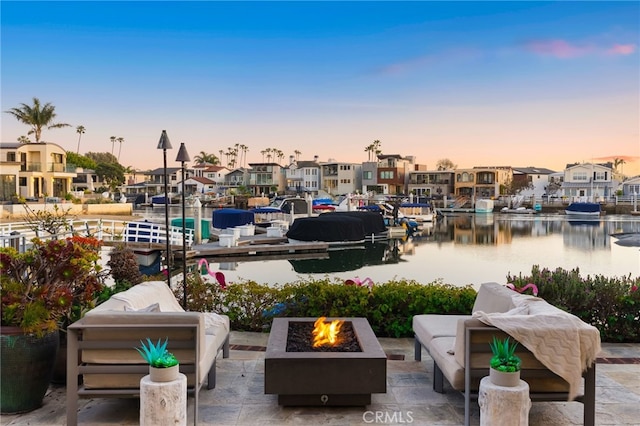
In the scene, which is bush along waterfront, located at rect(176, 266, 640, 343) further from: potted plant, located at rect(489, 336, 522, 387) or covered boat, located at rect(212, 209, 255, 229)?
covered boat, located at rect(212, 209, 255, 229)

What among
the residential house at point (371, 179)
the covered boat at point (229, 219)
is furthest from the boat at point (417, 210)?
the residential house at point (371, 179)

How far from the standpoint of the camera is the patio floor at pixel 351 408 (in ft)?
13.7

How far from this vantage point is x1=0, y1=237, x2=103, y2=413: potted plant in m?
4.14

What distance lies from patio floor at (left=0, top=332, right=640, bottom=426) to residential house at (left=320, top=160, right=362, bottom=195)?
7789 centimetres

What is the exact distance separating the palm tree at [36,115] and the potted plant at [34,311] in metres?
63.6

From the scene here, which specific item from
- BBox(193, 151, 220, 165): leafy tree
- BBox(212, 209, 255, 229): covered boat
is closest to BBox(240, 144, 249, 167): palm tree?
BBox(193, 151, 220, 165): leafy tree

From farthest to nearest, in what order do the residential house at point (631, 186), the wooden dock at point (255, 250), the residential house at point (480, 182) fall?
the residential house at point (480, 182) → the residential house at point (631, 186) → the wooden dock at point (255, 250)

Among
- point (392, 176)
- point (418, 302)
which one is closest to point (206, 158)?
point (392, 176)

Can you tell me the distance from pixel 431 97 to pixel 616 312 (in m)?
27.8

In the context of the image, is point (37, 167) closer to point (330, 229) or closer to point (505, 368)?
point (330, 229)

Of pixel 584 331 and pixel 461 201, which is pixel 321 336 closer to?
pixel 584 331

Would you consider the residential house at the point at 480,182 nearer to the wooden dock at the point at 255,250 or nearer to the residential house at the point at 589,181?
the residential house at the point at 589,181

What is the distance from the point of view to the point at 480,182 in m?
79.6

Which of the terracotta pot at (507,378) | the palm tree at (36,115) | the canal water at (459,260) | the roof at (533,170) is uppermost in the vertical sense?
the palm tree at (36,115)
